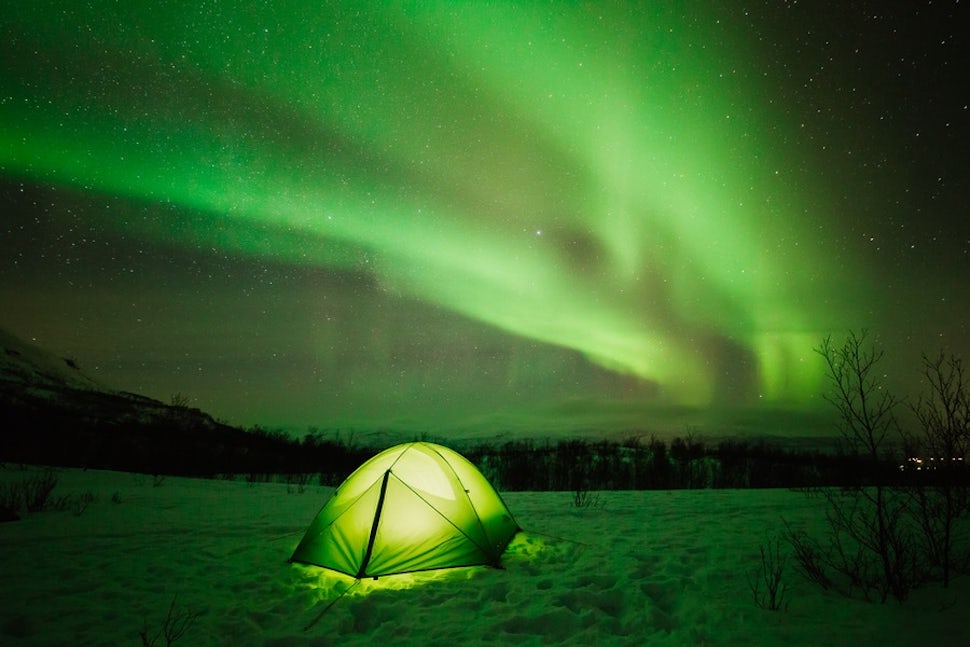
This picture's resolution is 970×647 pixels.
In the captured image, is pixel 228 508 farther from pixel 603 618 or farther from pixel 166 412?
pixel 166 412

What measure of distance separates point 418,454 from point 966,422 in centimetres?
641

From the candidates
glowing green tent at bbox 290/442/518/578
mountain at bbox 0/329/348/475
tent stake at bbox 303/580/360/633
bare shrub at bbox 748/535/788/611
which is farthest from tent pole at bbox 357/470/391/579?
mountain at bbox 0/329/348/475

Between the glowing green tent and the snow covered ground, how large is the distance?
22 centimetres

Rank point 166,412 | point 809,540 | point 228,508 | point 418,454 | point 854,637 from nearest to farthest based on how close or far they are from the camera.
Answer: point 854,637
point 418,454
point 809,540
point 228,508
point 166,412

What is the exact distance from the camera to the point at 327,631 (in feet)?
14.4

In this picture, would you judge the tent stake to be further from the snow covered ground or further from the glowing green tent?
the glowing green tent

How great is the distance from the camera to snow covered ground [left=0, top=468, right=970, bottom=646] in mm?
4227

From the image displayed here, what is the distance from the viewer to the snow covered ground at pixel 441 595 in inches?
166

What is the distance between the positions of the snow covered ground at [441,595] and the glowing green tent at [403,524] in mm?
215

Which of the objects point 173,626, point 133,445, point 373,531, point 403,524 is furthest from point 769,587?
point 133,445

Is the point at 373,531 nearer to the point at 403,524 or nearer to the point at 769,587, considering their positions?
the point at 403,524

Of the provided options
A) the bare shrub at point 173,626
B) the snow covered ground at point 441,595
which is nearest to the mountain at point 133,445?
the snow covered ground at point 441,595

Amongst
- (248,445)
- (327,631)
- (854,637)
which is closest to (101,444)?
Answer: (248,445)

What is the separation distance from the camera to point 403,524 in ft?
19.9
